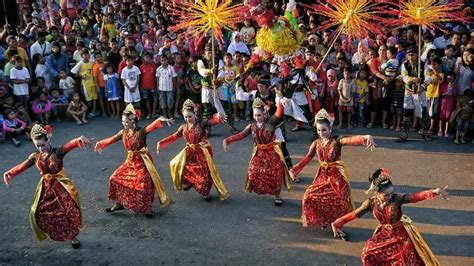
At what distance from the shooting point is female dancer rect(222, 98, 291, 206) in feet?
28.6

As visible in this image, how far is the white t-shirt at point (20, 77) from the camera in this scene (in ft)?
43.1

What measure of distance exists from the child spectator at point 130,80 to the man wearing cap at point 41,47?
224 cm

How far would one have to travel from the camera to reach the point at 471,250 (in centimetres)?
745

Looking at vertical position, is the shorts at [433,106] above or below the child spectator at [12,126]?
above

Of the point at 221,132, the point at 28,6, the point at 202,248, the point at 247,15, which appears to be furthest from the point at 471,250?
the point at 28,6

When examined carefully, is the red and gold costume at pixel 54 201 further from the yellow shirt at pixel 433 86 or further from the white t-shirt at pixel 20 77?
the yellow shirt at pixel 433 86

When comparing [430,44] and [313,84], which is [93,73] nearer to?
[313,84]

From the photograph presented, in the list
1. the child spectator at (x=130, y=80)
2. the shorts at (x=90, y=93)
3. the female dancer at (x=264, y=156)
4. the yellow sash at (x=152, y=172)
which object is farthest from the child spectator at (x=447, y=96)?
the shorts at (x=90, y=93)

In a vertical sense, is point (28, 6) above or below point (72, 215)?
above

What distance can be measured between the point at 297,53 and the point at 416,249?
16.7 feet

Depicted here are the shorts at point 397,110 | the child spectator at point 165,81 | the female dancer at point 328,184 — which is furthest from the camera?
the child spectator at point 165,81

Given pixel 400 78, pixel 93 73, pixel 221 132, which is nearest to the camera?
pixel 400 78

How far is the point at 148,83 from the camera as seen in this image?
13.6 meters

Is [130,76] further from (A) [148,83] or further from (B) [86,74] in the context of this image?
(B) [86,74]
